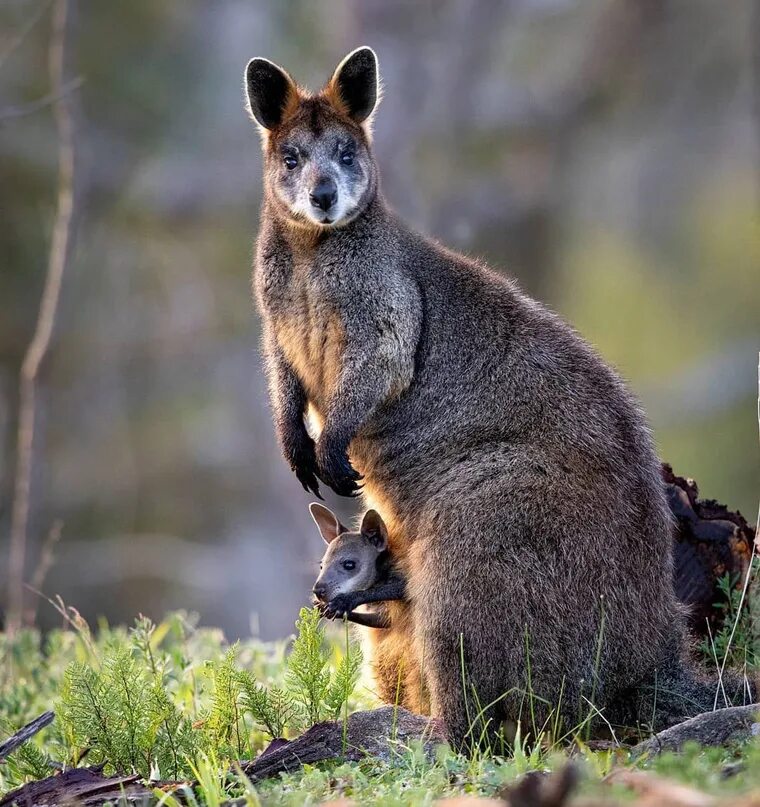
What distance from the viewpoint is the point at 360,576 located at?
19.2 feet

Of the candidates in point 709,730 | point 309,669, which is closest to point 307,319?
point 309,669

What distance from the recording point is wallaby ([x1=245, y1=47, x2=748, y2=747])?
5.24m

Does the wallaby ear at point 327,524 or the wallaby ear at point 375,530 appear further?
the wallaby ear at point 327,524

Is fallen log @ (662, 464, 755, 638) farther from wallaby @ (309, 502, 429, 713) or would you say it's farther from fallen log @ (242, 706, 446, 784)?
fallen log @ (242, 706, 446, 784)

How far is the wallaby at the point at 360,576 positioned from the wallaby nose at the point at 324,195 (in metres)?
1.42

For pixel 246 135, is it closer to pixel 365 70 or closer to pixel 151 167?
pixel 151 167

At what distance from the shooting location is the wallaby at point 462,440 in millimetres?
5238

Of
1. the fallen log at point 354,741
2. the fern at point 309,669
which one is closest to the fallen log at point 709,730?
the fallen log at point 354,741

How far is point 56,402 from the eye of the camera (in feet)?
70.9

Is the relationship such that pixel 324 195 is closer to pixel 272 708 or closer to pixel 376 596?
pixel 376 596

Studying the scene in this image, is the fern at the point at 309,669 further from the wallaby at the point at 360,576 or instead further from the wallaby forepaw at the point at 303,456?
the wallaby forepaw at the point at 303,456

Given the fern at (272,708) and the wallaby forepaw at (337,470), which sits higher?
the wallaby forepaw at (337,470)

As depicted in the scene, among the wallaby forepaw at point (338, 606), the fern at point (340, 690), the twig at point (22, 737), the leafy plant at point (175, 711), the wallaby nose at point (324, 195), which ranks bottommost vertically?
the twig at point (22, 737)

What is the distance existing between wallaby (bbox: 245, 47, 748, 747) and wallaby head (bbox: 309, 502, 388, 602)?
0.11 m
